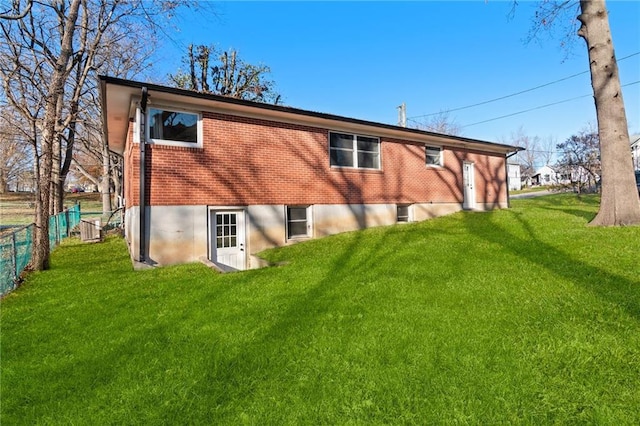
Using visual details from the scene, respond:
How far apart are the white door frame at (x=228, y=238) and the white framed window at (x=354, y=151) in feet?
12.8

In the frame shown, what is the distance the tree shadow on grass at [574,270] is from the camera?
4186mm

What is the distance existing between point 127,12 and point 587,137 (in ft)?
94.7

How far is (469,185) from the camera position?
1623 centimetres

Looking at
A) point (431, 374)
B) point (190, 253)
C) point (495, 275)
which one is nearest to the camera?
point (431, 374)

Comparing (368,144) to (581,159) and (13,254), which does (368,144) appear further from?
(581,159)

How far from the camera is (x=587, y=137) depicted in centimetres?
2405

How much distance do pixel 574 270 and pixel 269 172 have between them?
7603mm

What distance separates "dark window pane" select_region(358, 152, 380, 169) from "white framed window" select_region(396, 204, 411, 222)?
83.2 inches

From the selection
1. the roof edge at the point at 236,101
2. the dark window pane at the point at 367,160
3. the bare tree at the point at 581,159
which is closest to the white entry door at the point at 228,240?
the roof edge at the point at 236,101

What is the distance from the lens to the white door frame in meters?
9.13

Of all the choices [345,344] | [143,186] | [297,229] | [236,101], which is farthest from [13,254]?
[345,344]

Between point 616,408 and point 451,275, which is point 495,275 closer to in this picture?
point 451,275

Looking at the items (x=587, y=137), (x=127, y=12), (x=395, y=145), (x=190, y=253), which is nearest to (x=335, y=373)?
(x=190, y=253)

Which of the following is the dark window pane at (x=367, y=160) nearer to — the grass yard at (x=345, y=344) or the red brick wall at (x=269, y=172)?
the red brick wall at (x=269, y=172)
